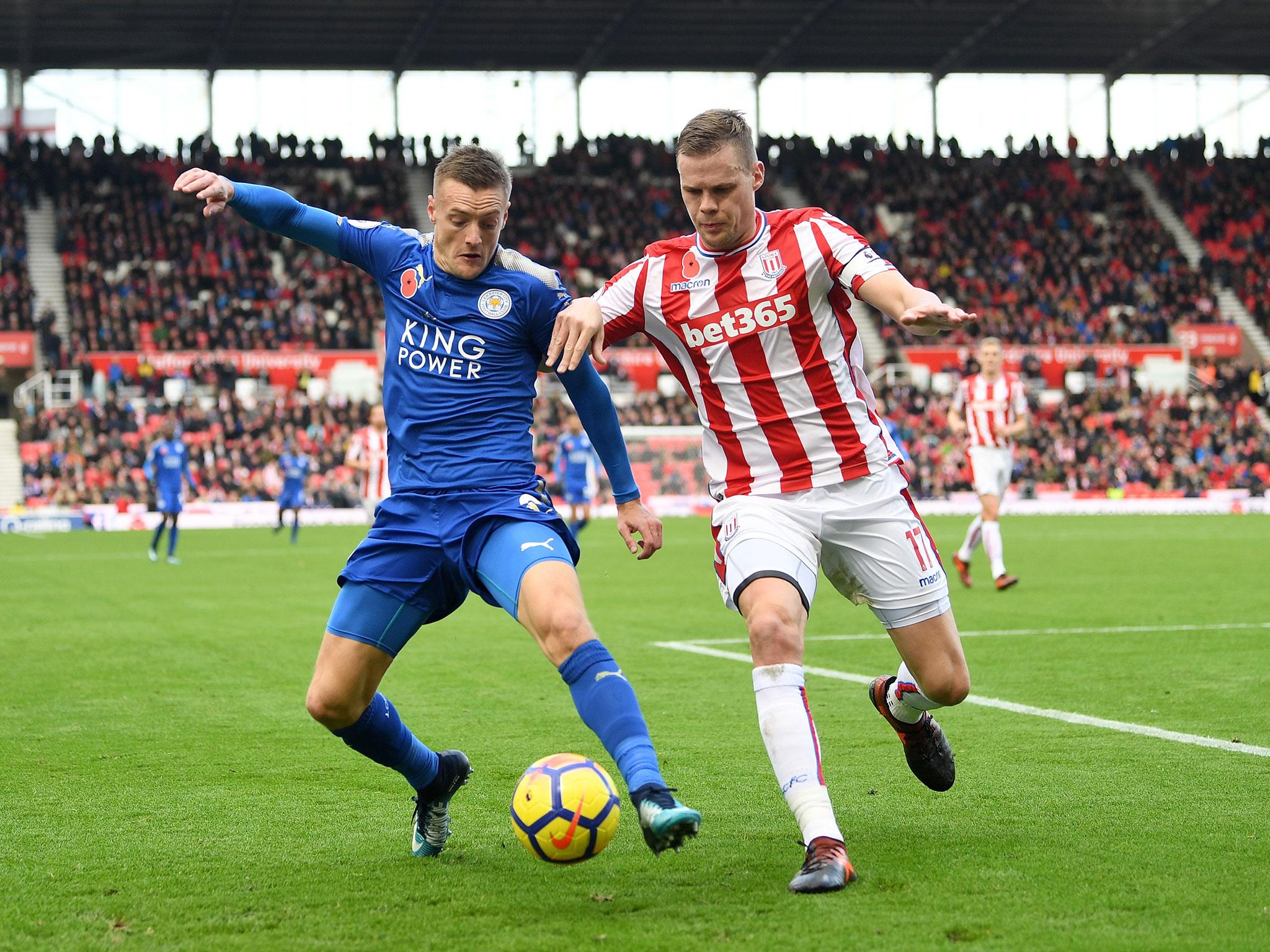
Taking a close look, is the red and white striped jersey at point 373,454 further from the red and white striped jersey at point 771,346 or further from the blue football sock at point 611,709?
the blue football sock at point 611,709

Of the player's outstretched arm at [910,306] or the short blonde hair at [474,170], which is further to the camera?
the short blonde hair at [474,170]

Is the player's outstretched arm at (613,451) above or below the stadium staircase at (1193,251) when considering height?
below

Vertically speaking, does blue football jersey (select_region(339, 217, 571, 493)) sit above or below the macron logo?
below

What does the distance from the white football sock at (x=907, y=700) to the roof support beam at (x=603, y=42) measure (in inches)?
1456

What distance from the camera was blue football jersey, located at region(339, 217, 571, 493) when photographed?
454 cm

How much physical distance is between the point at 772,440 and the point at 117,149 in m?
40.4

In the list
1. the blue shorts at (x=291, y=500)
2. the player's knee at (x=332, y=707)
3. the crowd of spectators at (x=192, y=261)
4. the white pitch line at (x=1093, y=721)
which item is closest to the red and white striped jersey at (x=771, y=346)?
the player's knee at (x=332, y=707)

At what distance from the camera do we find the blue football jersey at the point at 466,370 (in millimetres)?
4535

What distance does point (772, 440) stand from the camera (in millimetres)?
4801

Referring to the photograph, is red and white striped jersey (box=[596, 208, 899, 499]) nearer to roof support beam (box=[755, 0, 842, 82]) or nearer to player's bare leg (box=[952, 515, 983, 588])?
player's bare leg (box=[952, 515, 983, 588])

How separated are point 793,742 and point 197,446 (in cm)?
3010

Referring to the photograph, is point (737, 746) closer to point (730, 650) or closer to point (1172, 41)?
point (730, 650)

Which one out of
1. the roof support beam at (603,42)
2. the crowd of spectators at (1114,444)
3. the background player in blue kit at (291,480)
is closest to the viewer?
the background player in blue kit at (291,480)

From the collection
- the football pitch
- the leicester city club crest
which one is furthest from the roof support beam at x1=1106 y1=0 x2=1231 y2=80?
the leicester city club crest
